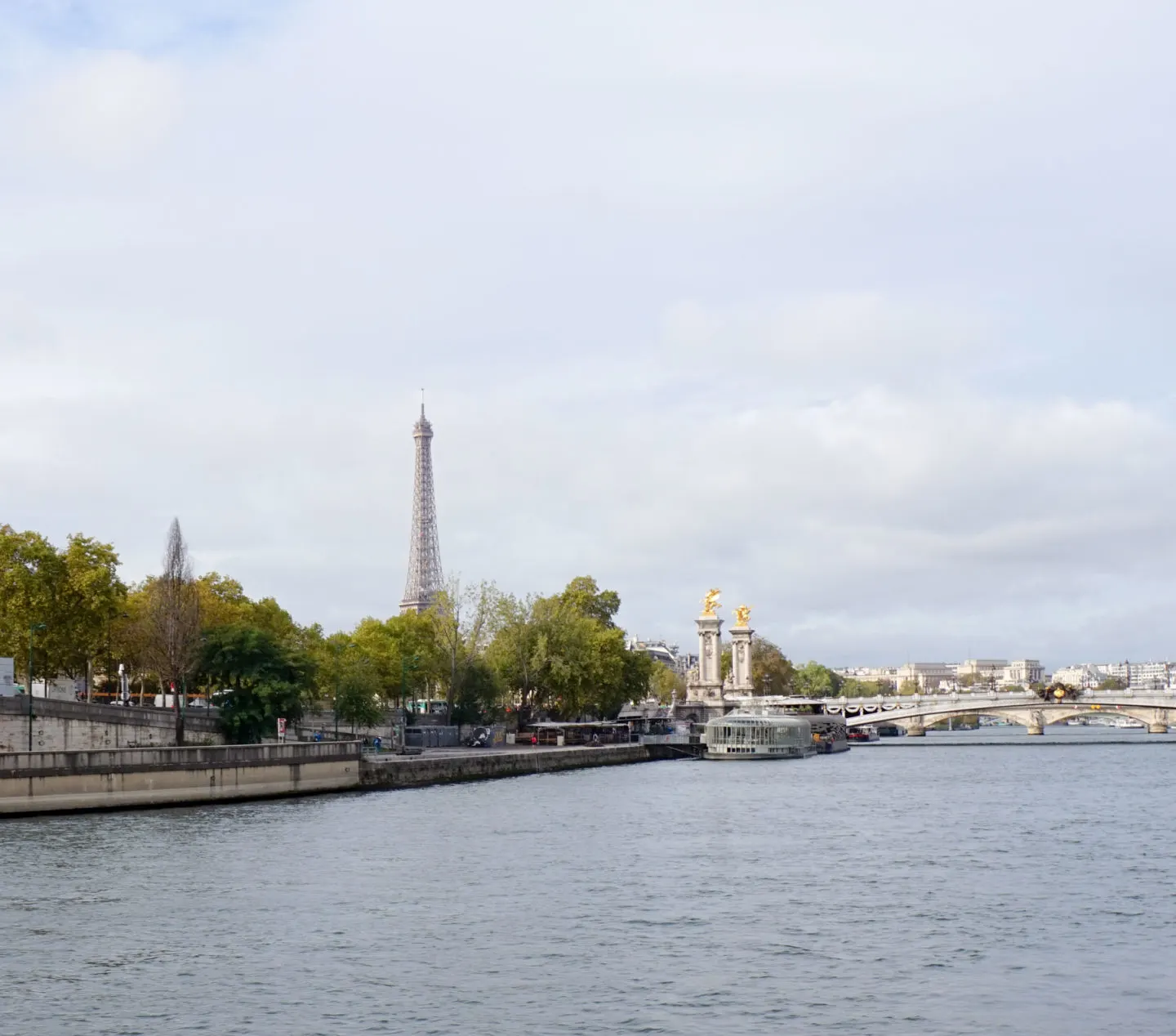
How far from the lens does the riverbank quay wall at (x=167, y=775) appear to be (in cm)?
5747

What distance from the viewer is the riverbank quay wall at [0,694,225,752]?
71125 millimetres

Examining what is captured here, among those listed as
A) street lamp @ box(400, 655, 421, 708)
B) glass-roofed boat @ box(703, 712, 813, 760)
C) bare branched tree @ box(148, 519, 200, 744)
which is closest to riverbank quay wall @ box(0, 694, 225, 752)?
bare branched tree @ box(148, 519, 200, 744)

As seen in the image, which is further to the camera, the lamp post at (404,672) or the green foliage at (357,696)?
the lamp post at (404,672)

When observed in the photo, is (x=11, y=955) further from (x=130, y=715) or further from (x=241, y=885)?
(x=130, y=715)

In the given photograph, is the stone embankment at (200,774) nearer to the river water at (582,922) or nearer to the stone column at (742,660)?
the river water at (582,922)

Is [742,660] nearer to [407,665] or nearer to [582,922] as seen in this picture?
[407,665]

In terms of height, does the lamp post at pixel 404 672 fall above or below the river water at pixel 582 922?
above

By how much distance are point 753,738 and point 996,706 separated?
135 feet

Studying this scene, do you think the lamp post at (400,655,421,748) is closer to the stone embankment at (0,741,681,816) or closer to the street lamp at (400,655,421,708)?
the street lamp at (400,655,421,708)

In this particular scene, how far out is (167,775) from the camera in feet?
206

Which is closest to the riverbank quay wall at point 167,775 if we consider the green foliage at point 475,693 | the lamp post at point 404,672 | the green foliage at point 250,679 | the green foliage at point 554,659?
the green foliage at point 250,679

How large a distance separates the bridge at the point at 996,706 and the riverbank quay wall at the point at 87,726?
93.0 meters

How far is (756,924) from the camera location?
3603 cm

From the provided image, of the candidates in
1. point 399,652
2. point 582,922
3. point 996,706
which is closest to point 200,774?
point 582,922
